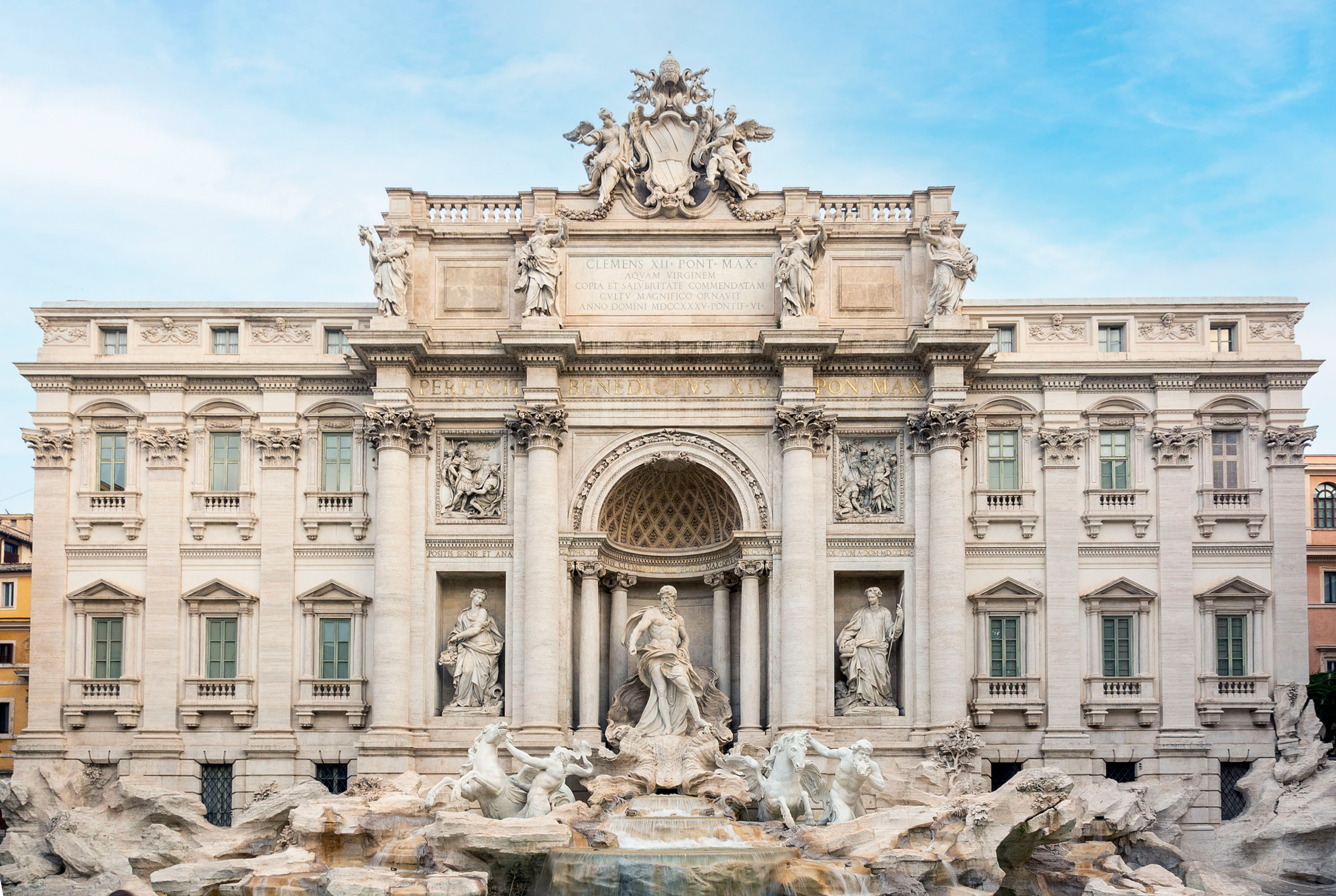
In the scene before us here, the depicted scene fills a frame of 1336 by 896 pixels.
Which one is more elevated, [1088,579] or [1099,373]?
[1099,373]

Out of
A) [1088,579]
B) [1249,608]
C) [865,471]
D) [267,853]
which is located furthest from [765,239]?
[267,853]

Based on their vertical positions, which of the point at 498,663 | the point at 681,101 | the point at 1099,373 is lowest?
the point at 498,663

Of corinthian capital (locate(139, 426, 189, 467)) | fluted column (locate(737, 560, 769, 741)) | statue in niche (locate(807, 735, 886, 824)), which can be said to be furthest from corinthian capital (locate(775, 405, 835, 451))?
corinthian capital (locate(139, 426, 189, 467))

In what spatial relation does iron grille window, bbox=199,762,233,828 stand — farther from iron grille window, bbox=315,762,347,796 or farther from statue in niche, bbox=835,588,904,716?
statue in niche, bbox=835,588,904,716

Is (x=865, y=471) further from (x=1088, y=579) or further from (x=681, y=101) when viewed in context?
(x=681, y=101)

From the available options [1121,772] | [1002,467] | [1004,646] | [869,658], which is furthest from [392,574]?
[1121,772]

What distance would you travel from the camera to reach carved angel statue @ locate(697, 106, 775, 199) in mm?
34156

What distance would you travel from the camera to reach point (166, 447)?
34.4 meters

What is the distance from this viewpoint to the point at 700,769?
99.8 feet

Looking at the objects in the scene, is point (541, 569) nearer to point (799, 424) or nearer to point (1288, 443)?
point (799, 424)

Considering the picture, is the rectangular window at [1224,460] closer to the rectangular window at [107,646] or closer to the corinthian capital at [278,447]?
the corinthian capital at [278,447]

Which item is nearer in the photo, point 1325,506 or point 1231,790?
point 1231,790

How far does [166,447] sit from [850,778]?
19.0m

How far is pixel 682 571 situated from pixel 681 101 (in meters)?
12.0
